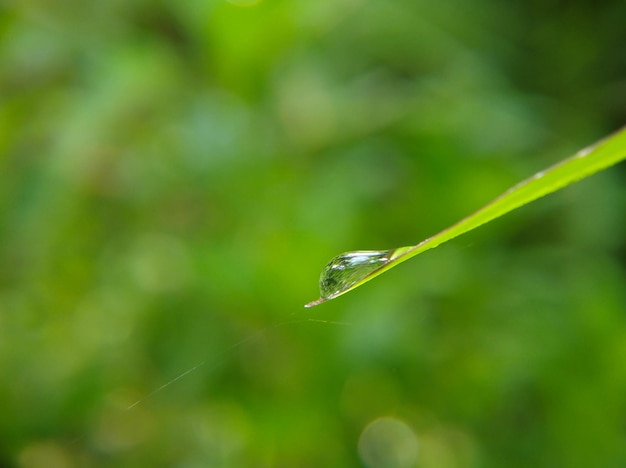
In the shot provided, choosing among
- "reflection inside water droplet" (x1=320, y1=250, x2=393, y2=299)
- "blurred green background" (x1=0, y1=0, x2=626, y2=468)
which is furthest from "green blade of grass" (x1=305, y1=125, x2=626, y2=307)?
"blurred green background" (x1=0, y1=0, x2=626, y2=468)

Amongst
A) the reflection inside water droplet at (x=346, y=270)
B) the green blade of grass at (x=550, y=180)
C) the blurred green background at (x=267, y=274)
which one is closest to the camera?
the green blade of grass at (x=550, y=180)

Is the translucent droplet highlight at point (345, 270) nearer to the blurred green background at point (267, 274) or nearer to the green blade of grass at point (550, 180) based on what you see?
the green blade of grass at point (550, 180)

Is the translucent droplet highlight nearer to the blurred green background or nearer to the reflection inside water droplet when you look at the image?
the reflection inside water droplet

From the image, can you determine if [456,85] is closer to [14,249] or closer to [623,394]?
[623,394]

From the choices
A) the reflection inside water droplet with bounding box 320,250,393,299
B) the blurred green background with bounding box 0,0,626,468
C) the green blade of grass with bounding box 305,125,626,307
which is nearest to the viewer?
the green blade of grass with bounding box 305,125,626,307

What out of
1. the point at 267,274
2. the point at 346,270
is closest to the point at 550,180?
the point at 346,270

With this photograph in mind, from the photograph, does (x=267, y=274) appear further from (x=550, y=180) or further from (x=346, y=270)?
(x=550, y=180)

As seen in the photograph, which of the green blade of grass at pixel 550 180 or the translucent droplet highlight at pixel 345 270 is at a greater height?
the translucent droplet highlight at pixel 345 270

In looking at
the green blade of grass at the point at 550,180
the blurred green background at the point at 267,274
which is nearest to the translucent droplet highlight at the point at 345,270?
the green blade of grass at the point at 550,180
